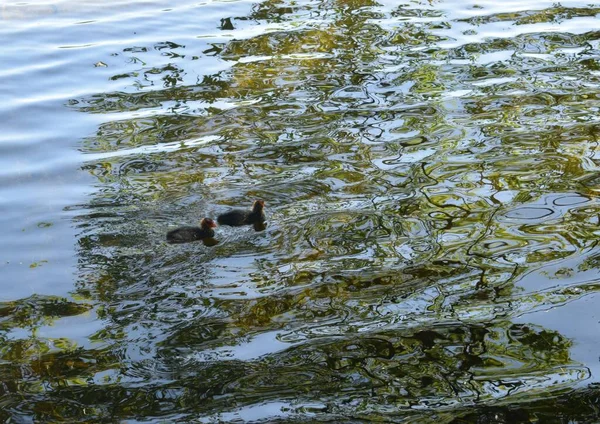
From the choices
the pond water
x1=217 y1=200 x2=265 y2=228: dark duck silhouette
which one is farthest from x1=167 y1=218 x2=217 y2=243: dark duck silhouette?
x1=217 y1=200 x2=265 y2=228: dark duck silhouette

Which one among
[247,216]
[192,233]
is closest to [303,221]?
[247,216]

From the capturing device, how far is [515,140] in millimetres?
8062

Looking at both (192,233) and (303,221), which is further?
(303,221)

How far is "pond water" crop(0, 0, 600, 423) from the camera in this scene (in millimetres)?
4859

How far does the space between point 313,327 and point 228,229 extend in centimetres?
155

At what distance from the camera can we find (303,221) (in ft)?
21.7

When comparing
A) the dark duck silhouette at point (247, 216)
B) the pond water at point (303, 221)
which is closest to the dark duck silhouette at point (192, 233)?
the pond water at point (303, 221)

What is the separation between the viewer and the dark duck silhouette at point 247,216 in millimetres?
6551

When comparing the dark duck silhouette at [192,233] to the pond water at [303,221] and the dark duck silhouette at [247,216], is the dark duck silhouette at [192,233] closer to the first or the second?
the pond water at [303,221]

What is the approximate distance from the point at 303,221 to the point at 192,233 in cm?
86

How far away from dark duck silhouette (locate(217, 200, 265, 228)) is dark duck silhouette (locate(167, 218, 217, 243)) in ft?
0.58

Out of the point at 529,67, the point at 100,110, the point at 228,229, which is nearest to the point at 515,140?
the point at 529,67

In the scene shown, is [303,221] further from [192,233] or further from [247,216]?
[192,233]

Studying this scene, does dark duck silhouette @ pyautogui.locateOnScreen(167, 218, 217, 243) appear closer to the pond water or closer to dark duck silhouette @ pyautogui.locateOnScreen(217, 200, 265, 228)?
the pond water
